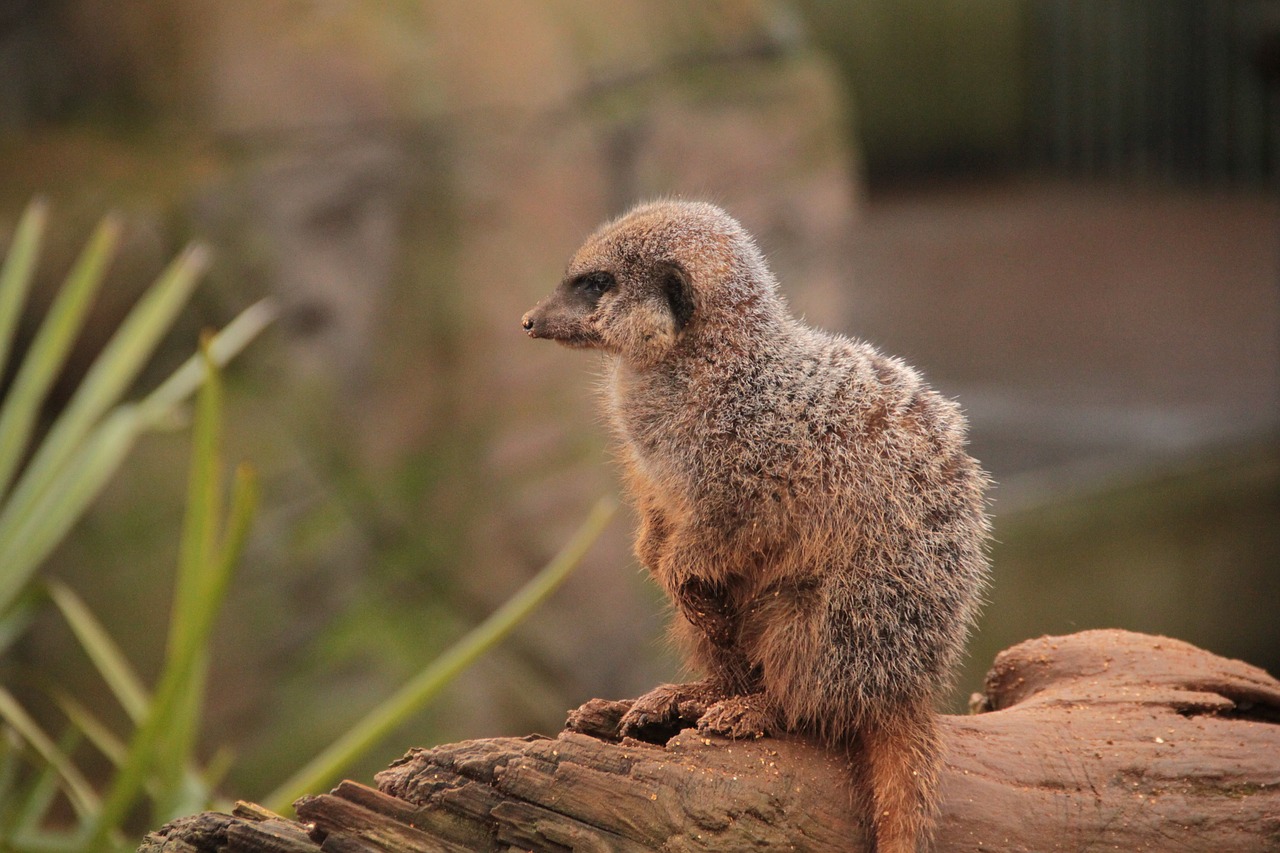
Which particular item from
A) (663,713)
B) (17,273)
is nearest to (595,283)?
(663,713)

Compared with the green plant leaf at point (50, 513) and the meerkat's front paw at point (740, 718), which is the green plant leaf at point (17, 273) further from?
the meerkat's front paw at point (740, 718)

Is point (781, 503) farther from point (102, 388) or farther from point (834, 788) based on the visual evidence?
point (102, 388)

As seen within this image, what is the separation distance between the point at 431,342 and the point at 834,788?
211cm

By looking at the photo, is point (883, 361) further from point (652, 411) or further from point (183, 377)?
point (183, 377)

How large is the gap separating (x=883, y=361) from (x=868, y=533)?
0.22 m

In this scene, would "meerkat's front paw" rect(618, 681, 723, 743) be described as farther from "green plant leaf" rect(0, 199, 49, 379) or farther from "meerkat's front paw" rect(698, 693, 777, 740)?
"green plant leaf" rect(0, 199, 49, 379)

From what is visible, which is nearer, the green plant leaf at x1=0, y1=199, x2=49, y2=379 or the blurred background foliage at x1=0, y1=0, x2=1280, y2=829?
the green plant leaf at x1=0, y1=199, x2=49, y2=379

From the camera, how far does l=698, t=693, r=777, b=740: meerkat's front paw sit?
54.4 inches

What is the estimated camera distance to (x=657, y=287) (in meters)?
1.42

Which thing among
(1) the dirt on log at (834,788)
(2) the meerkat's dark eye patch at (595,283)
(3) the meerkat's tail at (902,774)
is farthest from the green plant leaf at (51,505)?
(3) the meerkat's tail at (902,774)

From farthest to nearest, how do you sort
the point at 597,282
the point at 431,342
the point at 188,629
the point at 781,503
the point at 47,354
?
the point at 431,342 → the point at 47,354 → the point at 188,629 → the point at 597,282 → the point at 781,503

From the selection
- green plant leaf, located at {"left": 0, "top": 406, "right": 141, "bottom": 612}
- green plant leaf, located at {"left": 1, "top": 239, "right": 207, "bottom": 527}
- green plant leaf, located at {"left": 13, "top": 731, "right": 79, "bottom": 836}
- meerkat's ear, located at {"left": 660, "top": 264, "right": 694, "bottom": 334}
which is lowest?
green plant leaf, located at {"left": 13, "top": 731, "right": 79, "bottom": 836}

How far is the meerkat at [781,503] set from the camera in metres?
1.34

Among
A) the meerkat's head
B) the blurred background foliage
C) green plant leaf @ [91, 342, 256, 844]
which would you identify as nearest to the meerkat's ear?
the meerkat's head
